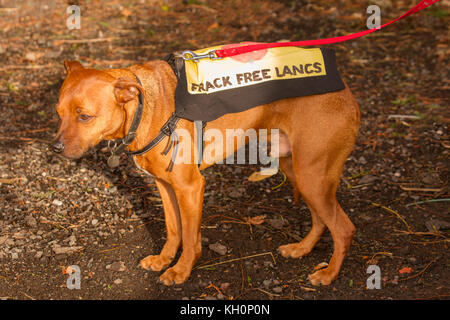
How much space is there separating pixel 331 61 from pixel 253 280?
1913mm

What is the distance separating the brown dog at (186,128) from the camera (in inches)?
125

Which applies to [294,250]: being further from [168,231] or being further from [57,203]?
[57,203]


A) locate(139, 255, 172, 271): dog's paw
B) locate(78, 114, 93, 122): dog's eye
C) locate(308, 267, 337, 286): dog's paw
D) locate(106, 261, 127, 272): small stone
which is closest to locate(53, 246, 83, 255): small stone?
locate(106, 261, 127, 272): small stone

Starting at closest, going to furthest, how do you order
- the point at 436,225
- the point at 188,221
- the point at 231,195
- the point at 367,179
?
the point at 188,221
the point at 436,225
the point at 231,195
the point at 367,179

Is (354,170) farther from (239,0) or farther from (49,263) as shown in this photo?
(239,0)

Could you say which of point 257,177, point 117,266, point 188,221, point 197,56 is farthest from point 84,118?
point 257,177

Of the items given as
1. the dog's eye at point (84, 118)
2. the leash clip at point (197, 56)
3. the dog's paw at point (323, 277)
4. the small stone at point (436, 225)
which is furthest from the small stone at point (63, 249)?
the small stone at point (436, 225)

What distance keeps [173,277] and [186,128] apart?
4.18ft

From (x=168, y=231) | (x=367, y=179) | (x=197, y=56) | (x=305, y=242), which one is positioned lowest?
(x=305, y=242)

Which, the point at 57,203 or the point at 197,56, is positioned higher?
the point at 197,56

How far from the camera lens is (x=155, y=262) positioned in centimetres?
399

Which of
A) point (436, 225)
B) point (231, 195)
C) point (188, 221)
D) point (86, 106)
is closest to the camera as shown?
point (86, 106)

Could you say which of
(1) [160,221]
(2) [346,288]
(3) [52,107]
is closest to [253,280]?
(2) [346,288]

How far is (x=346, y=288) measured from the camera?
12.3 feet
